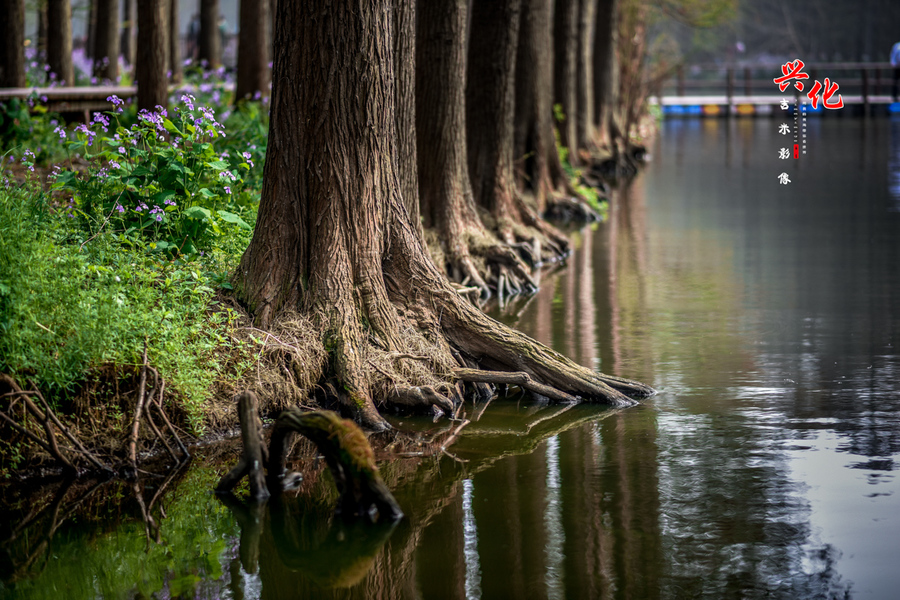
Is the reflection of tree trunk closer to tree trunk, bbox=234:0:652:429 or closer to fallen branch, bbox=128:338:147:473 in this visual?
tree trunk, bbox=234:0:652:429

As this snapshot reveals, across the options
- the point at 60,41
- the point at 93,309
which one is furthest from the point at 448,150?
the point at 60,41

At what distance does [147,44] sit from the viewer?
1441cm

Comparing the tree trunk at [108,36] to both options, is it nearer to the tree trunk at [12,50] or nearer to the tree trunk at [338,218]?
the tree trunk at [12,50]

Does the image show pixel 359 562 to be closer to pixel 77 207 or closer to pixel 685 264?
pixel 77 207

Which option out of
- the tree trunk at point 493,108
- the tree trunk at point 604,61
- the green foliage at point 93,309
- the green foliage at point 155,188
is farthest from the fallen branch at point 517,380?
the tree trunk at point 604,61

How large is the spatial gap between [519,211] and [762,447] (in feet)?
28.4

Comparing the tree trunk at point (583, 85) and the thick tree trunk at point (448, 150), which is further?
the tree trunk at point (583, 85)

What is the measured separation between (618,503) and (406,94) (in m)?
5.10

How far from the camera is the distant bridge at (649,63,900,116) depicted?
4938cm

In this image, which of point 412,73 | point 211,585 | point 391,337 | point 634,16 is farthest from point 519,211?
point 634,16

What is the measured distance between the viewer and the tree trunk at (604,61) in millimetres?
31500

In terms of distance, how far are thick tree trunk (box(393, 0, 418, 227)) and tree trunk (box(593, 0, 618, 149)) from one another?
71.3 feet

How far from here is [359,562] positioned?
5309 millimetres

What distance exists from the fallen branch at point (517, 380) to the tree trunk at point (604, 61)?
23.9 meters
